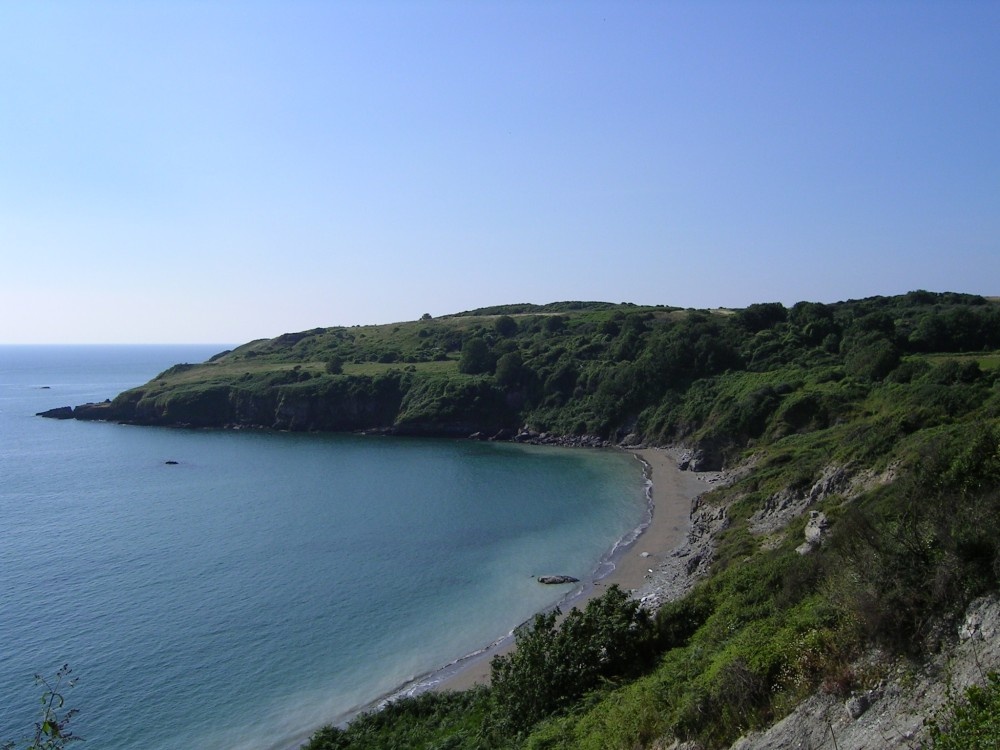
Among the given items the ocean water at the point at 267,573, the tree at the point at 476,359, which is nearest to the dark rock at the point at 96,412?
the ocean water at the point at 267,573

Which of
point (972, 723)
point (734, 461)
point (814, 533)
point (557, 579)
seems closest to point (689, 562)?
point (557, 579)

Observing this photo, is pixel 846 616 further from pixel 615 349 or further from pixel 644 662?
pixel 615 349

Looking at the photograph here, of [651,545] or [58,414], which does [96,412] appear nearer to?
[58,414]

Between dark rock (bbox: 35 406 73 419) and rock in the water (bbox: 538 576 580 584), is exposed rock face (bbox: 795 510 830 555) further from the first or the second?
dark rock (bbox: 35 406 73 419)

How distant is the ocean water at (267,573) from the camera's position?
25562mm

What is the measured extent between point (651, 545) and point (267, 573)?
2166 centimetres

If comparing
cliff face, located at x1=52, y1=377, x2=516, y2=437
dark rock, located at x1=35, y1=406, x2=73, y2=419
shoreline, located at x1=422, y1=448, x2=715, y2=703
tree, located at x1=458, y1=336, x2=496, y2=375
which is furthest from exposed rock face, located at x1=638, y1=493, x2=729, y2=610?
dark rock, located at x1=35, y1=406, x2=73, y2=419

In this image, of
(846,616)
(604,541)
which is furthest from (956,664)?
(604,541)

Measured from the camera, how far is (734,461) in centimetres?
5781

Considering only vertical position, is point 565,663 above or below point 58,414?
below

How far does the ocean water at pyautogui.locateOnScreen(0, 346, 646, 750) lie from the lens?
2556 cm

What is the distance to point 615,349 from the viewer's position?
297 feet

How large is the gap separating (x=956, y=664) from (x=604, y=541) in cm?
3408

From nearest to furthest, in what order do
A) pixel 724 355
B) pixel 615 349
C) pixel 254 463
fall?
pixel 254 463 < pixel 724 355 < pixel 615 349
